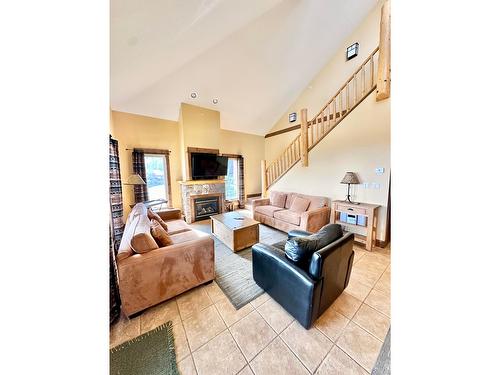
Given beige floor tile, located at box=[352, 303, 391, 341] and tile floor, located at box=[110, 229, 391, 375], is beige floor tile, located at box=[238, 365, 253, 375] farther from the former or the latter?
beige floor tile, located at box=[352, 303, 391, 341]

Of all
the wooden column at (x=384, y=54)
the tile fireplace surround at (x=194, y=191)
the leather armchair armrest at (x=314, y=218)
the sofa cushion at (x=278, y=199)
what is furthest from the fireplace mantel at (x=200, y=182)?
the wooden column at (x=384, y=54)

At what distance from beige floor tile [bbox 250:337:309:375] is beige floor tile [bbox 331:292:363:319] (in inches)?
27.9

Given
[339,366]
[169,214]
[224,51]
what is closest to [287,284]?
[339,366]

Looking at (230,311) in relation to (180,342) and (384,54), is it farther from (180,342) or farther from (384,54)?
(384,54)

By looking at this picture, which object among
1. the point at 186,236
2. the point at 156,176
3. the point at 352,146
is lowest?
the point at 186,236

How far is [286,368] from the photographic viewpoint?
1.21 metres

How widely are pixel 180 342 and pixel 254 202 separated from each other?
10.6 ft

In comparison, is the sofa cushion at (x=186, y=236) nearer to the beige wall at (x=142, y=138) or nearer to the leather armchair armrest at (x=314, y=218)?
the leather armchair armrest at (x=314, y=218)

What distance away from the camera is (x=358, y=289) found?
1.97 metres

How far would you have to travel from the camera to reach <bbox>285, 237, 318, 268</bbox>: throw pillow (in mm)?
1459

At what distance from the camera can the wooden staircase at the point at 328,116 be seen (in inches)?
128
